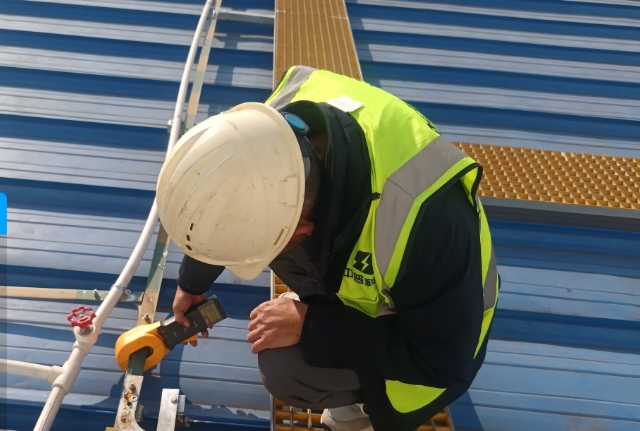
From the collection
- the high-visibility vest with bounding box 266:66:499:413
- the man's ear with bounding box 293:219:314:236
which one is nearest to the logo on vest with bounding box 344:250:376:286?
the high-visibility vest with bounding box 266:66:499:413

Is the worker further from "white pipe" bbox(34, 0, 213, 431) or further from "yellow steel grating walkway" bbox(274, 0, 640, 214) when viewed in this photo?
"yellow steel grating walkway" bbox(274, 0, 640, 214)

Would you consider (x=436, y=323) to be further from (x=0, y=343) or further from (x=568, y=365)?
(x=0, y=343)

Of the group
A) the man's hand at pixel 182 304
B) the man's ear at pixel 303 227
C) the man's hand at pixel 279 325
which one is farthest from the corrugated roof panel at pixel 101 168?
the man's ear at pixel 303 227

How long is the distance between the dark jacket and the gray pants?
9 centimetres

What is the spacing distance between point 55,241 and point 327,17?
2.42 meters

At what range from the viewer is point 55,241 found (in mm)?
2504

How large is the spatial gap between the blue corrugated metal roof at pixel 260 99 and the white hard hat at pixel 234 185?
0.94 m

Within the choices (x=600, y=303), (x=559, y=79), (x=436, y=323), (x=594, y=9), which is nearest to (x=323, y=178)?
(x=436, y=323)

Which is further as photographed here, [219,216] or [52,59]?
[52,59]

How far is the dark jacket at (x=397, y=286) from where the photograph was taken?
136 cm

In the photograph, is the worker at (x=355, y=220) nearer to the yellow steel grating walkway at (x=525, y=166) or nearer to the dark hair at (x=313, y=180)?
the dark hair at (x=313, y=180)

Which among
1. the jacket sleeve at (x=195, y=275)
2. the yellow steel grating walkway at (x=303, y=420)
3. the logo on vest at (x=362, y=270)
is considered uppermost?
the logo on vest at (x=362, y=270)

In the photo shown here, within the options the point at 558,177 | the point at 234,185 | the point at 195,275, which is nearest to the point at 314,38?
the point at 558,177

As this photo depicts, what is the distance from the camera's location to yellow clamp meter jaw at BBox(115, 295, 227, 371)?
6.37 ft
